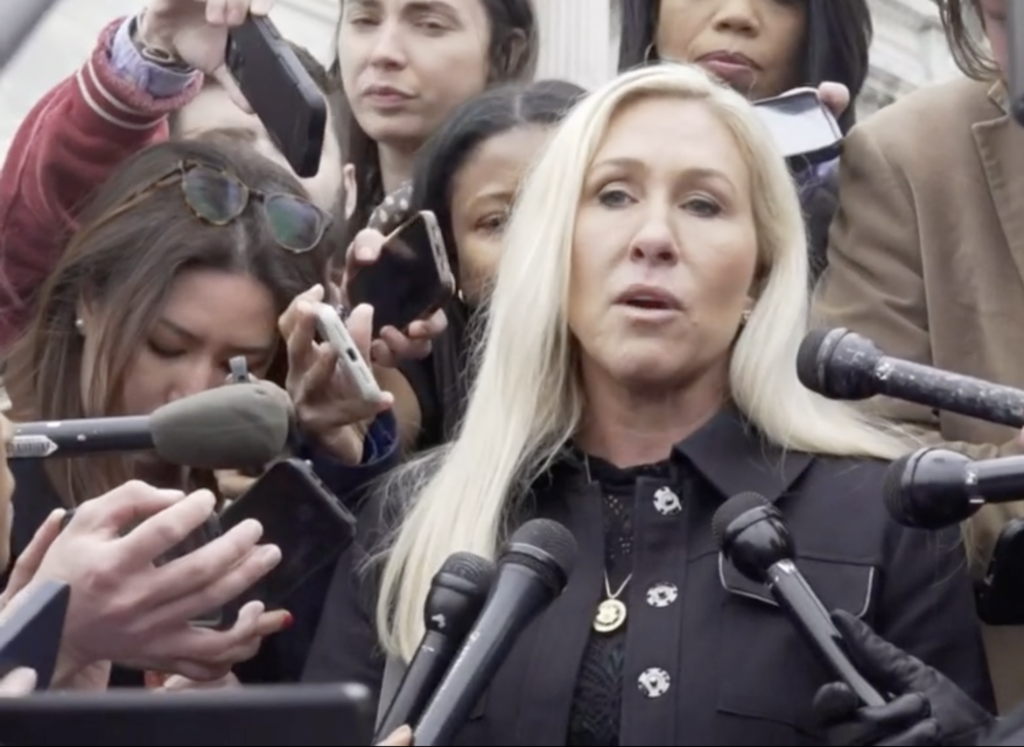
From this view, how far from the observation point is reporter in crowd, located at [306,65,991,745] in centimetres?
292

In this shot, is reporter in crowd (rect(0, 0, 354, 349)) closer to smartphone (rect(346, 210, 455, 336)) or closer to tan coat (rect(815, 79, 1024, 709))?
smartphone (rect(346, 210, 455, 336))

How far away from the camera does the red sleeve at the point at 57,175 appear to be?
390 centimetres

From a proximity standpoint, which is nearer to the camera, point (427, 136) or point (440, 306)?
point (440, 306)

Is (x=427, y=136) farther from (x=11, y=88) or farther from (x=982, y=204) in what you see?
(x=11, y=88)

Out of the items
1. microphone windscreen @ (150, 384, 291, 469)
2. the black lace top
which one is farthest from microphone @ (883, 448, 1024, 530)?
microphone windscreen @ (150, 384, 291, 469)

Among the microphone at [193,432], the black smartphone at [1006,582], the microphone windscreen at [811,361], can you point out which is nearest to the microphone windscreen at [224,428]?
the microphone at [193,432]

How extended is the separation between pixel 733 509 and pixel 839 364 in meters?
0.26

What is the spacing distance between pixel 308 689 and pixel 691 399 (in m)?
1.41

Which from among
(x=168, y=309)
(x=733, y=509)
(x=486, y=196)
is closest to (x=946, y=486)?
(x=733, y=509)

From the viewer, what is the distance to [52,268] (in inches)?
151

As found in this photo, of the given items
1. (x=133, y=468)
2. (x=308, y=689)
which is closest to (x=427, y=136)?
(x=133, y=468)

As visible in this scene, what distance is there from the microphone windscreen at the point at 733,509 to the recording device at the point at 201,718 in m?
0.87

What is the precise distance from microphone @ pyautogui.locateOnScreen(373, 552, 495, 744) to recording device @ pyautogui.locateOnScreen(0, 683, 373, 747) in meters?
0.53

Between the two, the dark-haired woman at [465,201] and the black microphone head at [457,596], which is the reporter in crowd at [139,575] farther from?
the dark-haired woman at [465,201]
